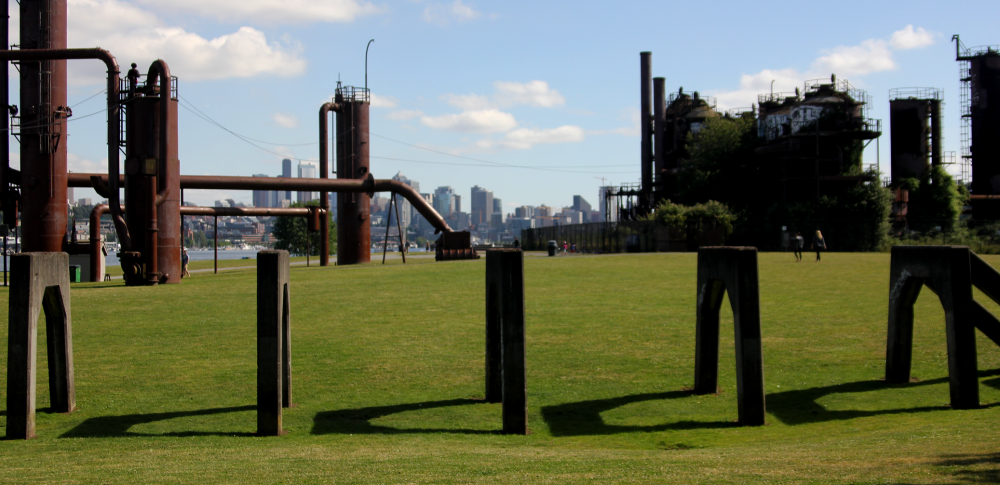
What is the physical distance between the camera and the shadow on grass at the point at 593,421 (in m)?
8.72

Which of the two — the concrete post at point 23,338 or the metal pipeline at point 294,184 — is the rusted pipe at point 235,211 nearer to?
the metal pipeline at point 294,184

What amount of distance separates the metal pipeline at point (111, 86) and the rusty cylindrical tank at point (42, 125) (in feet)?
4.42

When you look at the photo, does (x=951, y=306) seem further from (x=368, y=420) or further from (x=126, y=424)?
(x=126, y=424)

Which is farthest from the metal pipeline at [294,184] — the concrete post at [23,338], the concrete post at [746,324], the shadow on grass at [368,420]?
the concrete post at [746,324]

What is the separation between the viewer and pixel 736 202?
6781 centimetres

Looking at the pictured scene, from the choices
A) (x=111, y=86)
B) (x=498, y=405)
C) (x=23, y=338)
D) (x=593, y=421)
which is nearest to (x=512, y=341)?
(x=593, y=421)

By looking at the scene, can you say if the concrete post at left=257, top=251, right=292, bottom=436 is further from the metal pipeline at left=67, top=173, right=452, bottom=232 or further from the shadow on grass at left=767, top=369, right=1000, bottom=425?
the metal pipeline at left=67, top=173, right=452, bottom=232

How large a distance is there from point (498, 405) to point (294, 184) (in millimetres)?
31565

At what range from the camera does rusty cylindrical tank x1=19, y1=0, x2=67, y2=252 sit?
29.8 metres

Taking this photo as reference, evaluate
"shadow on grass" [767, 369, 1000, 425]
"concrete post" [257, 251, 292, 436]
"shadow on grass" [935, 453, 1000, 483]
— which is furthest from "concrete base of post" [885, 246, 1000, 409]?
"concrete post" [257, 251, 292, 436]

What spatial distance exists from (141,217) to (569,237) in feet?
155

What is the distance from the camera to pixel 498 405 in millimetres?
9945

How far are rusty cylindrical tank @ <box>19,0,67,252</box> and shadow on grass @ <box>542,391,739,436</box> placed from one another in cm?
2741

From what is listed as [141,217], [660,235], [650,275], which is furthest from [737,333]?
[660,235]
